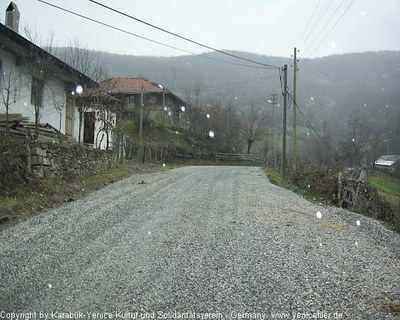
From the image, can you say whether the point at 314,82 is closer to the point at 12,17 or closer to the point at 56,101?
the point at 56,101

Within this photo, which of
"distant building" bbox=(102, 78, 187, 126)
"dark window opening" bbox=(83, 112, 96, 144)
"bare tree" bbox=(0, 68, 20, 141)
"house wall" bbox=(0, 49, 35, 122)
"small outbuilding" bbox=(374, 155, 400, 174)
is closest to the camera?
"bare tree" bbox=(0, 68, 20, 141)

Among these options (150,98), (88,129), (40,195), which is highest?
(150,98)

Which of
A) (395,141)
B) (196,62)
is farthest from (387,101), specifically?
(196,62)

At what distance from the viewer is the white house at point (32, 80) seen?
13.0 m

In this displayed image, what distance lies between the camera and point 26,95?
1440cm

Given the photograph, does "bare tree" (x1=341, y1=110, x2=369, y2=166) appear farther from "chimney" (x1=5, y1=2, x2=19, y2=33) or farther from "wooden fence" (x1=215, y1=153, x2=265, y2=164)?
"chimney" (x1=5, y1=2, x2=19, y2=33)

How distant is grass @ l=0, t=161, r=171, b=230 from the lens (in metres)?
7.52

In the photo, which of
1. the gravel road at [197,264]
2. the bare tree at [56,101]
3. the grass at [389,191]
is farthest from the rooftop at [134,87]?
the gravel road at [197,264]

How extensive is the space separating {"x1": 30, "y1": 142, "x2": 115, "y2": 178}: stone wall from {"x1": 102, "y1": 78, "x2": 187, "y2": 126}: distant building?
74.2 ft

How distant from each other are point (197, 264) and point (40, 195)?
238 inches

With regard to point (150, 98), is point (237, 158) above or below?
below

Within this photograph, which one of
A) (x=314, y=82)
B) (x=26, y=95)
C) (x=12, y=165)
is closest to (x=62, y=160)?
(x=12, y=165)

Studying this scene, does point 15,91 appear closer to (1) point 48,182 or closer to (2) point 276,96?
(1) point 48,182

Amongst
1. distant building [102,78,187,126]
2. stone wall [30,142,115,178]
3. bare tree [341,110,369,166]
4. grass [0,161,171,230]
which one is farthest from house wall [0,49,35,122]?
bare tree [341,110,369,166]
